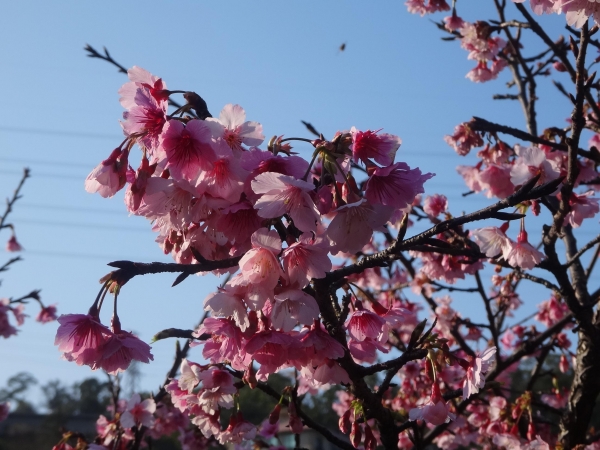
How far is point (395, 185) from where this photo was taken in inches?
54.0

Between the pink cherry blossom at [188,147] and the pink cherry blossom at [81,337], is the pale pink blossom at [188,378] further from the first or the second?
the pink cherry blossom at [188,147]

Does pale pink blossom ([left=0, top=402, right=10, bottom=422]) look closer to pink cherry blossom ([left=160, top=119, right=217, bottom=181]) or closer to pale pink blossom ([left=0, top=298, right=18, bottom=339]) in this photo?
pale pink blossom ([left=0, top=298, right=18, bottom=339])

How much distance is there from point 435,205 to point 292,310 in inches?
99.6

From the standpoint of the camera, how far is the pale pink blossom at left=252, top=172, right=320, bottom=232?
4.12ft

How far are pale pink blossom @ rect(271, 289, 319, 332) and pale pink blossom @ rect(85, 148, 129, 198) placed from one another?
0.52 m

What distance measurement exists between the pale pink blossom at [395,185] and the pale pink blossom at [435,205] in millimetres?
2358

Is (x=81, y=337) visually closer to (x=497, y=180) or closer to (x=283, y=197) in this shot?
(x=283, y=197)

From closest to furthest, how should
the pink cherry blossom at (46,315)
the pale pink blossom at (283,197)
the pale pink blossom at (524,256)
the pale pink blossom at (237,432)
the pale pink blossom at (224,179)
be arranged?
the pale pink blossom at (283,197), the pale pink blossom at (224,179), the pale pink blossom at (237,432), the pale pink blossom at (524,256), the pink cherry blossom at (46,315)

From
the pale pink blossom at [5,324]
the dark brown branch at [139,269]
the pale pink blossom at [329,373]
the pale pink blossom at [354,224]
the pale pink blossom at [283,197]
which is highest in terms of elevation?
the pale pink blossom at [5,324]

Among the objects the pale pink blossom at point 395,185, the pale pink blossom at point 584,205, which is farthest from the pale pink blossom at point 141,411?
the pale pink blossom at point 584,205

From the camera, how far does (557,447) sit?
2.73 meters

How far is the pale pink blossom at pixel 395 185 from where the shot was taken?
135 centimetres

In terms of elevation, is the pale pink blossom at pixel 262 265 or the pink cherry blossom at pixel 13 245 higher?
the pink cherry blossom at pixel 13 245

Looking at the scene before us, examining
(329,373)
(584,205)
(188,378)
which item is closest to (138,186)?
(329,373)
